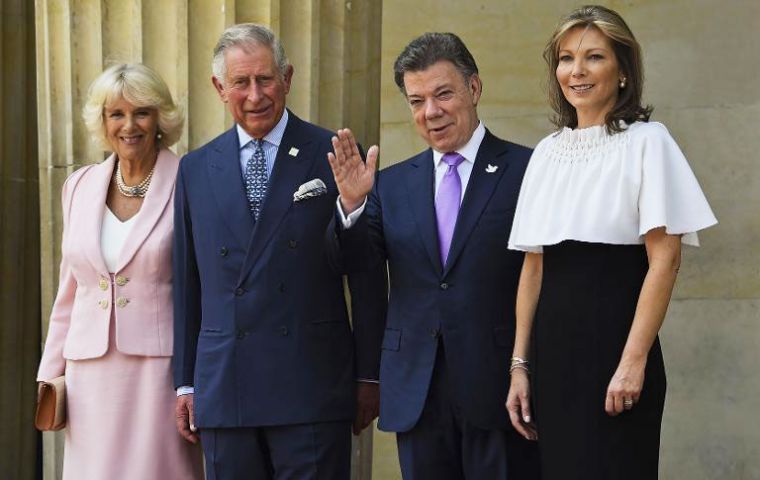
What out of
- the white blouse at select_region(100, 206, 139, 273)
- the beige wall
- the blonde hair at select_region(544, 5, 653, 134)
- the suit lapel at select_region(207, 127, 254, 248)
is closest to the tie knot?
the blonde hair at select_region(544, 5, 653, 134)

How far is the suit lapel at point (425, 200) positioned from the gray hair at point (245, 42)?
559 mm

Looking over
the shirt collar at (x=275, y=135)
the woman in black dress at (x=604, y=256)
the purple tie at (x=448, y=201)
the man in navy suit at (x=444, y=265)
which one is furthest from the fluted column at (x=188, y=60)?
the woman in black dress at (x=604, y=256)

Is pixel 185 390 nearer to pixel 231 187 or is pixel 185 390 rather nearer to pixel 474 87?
pixel 231 187

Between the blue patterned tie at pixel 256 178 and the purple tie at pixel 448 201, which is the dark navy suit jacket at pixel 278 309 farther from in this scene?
the purple tie at pixel 448 201

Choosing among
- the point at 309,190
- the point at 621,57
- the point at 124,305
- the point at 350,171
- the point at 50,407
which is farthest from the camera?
the point at 50,407

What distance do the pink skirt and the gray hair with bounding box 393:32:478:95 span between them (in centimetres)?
131

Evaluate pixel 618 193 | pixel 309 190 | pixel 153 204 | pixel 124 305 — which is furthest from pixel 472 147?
pixel 124 305

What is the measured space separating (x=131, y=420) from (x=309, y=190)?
1028 mm

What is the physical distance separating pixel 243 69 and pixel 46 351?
126cm

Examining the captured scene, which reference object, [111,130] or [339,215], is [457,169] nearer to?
[339,215]

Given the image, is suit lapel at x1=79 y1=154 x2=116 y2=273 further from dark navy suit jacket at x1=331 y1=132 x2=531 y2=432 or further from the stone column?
the stone column

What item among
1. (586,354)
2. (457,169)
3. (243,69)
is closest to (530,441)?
(586,354)

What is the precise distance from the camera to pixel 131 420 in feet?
15.9

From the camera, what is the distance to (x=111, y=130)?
16.1 ft
